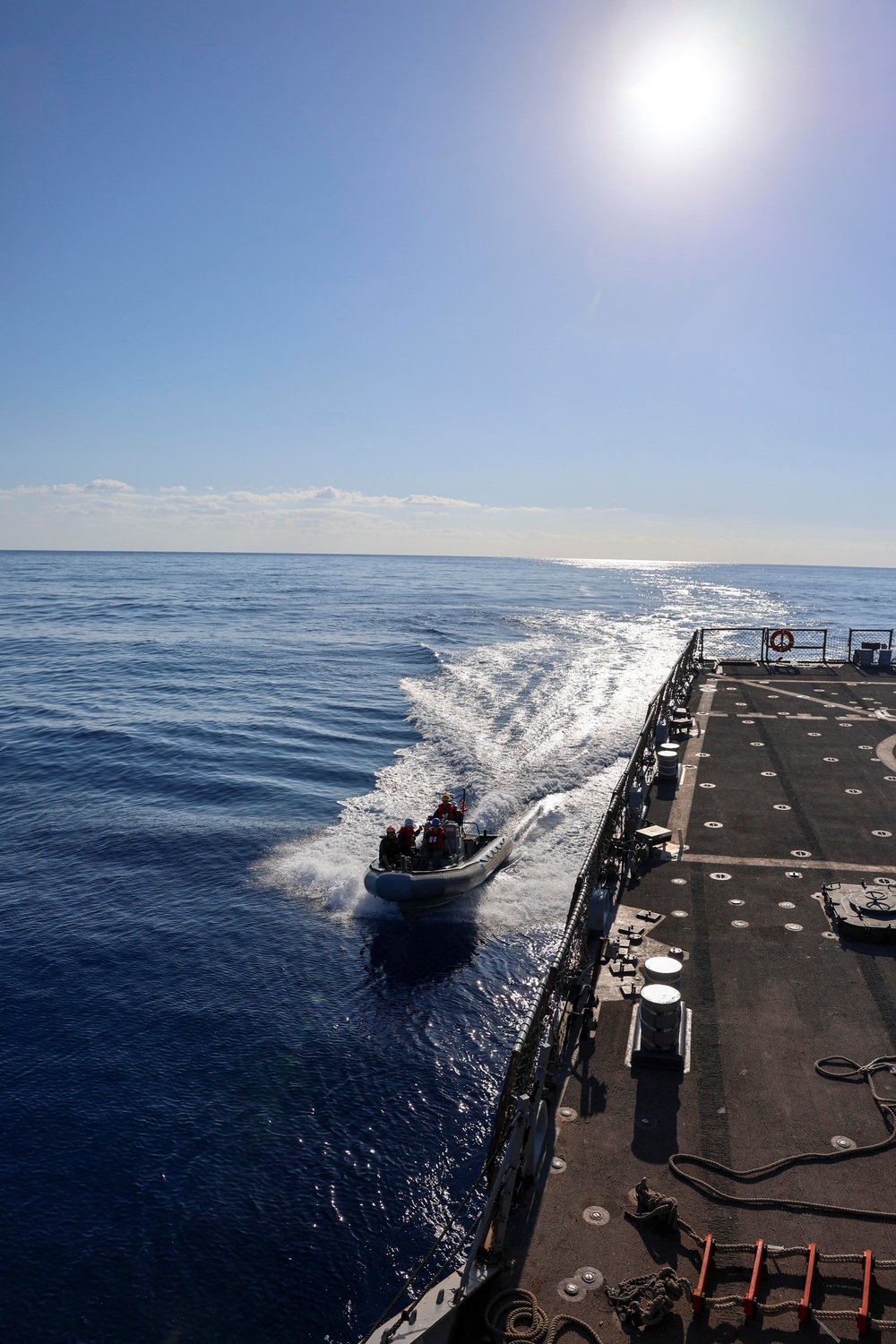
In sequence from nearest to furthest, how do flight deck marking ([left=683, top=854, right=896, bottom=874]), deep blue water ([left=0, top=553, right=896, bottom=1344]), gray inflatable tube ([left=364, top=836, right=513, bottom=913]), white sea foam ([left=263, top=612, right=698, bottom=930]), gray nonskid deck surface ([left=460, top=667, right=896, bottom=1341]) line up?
gray nonskid deck surface ([left=460, top=667, right=896, bottom=1341]) → deep blue water ([left=0, top=553, right=896, bottom=1344]) → flight deck marking ([left=683, top=854, right=896, bottom=874]) → gray inflatable tube ([left=364, top=836, right=513, bottom=913]) → white sea foam ([left=263, top=612, right=698, bottom=930])

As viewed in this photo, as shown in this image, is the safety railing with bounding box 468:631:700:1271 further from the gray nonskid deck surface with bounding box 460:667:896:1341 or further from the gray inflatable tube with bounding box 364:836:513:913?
the gray inflatable tube with bounding box 364:836:513:913

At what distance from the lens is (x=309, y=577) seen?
197 m

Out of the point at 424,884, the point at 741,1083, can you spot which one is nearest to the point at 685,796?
the point at 424,884

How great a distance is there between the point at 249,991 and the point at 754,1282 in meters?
13.2

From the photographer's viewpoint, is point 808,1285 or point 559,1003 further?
point 559,1003

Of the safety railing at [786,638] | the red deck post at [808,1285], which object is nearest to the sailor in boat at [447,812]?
the red deck post at [808,1285]

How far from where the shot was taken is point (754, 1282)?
6.16 metres

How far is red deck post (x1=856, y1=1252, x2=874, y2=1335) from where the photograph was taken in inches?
232

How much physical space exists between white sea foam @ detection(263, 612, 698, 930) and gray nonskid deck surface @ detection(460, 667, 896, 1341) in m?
7.21

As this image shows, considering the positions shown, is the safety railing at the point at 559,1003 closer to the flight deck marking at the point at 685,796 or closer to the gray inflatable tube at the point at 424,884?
the flight deck marking at the point at 685,796

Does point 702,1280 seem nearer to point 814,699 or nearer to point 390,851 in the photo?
point 390,851

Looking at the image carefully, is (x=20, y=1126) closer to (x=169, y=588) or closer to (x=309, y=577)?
(x=169, y=588)

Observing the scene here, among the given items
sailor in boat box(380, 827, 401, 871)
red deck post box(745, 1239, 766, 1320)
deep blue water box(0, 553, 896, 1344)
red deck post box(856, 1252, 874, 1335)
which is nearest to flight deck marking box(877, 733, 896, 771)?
deep blue water box(0, 553, 896, 1344)

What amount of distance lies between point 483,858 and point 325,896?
15.4 ft
